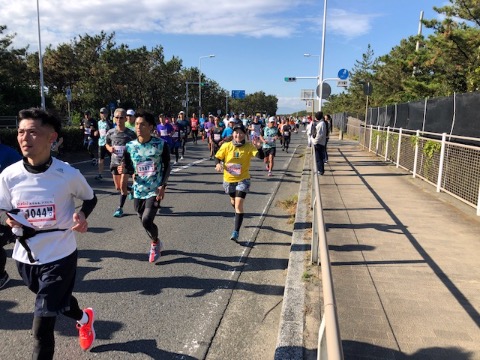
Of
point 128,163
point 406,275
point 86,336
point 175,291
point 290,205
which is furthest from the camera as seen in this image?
point 290,205

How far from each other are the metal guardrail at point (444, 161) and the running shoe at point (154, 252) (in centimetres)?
548

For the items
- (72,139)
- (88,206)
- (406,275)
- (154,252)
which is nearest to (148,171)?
(154,252)

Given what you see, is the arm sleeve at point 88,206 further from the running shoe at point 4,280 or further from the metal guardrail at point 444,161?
the metal guardrail at point 444,161

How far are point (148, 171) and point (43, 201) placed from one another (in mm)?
2365

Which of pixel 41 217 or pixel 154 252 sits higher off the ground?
pixel 41 217

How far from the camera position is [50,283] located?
265cm

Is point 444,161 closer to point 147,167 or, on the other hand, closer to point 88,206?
point 147,167

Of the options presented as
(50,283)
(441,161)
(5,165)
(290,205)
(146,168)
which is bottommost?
(290,205)

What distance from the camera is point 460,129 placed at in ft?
27.2

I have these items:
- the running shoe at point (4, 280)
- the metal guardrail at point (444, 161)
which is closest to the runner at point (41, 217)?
the running shoe at point (4, 280)

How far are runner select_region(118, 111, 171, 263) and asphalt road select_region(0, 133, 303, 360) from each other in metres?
0.59

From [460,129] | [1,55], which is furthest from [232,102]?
[460,129]

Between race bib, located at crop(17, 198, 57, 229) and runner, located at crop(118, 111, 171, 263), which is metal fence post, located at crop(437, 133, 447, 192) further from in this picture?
race bib, located at crop(17, 198, 57, 229)

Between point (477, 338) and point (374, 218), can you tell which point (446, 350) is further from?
point (374, 218)
